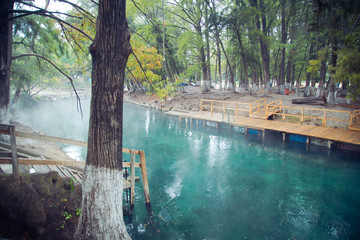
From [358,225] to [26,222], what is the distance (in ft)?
31.7

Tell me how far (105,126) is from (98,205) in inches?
65.3

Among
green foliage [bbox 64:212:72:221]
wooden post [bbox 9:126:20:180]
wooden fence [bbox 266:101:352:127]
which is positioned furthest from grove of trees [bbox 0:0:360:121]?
green foliage [bbox 64:212:72:221]

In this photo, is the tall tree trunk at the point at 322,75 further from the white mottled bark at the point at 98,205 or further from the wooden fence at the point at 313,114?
the white mottled bark at the point at 98,205

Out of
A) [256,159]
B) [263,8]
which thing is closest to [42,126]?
[256,159]

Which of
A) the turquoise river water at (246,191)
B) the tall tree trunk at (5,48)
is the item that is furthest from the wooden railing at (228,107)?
the tall tree trunk at (5,48)

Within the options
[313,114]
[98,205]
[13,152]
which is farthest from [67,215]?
[313,114]

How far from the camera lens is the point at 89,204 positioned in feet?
14.5

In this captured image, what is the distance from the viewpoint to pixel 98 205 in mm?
4402

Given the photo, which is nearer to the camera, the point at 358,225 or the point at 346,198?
the point at 358,225

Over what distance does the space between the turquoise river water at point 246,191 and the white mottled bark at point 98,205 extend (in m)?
2.54

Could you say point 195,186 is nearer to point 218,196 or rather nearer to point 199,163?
point 218,196

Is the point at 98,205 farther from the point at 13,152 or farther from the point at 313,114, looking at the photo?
the point at 313,114

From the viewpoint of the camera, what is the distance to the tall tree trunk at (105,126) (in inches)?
164

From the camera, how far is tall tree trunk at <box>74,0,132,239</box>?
416cm
